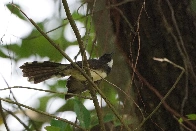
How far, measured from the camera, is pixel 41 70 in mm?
2576

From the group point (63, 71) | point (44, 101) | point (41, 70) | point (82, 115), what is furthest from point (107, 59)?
point (44, 101)

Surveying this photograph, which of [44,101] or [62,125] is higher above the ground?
[44,101]

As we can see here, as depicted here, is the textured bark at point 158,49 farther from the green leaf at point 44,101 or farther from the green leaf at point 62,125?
the green leaf at point 44,101

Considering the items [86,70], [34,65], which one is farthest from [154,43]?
[86,70]

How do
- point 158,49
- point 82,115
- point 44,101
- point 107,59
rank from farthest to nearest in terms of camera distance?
1. point 44,101
2. point 107,59
3. point 158,49
4. point 82,115

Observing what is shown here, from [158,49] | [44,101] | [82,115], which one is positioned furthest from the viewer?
[44,101]

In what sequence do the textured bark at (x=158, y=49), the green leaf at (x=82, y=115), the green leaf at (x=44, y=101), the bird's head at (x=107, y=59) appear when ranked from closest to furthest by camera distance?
1. the green leaf at (x=82, y=115)
2. the textured bark at (x=158, y=49)
3. the bird's head at (x=107, y=59)
4. the green leaf at (x=44, y=101)

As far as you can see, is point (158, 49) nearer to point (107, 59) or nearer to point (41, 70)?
point (107, 59)

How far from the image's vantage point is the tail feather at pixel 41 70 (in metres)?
2.56

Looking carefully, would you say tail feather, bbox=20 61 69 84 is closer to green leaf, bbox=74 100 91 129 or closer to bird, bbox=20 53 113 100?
bird, bbox=20 53 113 100

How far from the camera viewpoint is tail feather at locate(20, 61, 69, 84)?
2.56m

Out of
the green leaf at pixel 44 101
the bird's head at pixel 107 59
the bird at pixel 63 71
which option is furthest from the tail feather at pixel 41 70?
the green leaf at pixel 44 101

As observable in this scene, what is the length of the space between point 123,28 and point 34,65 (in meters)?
0.52

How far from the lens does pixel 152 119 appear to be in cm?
255
